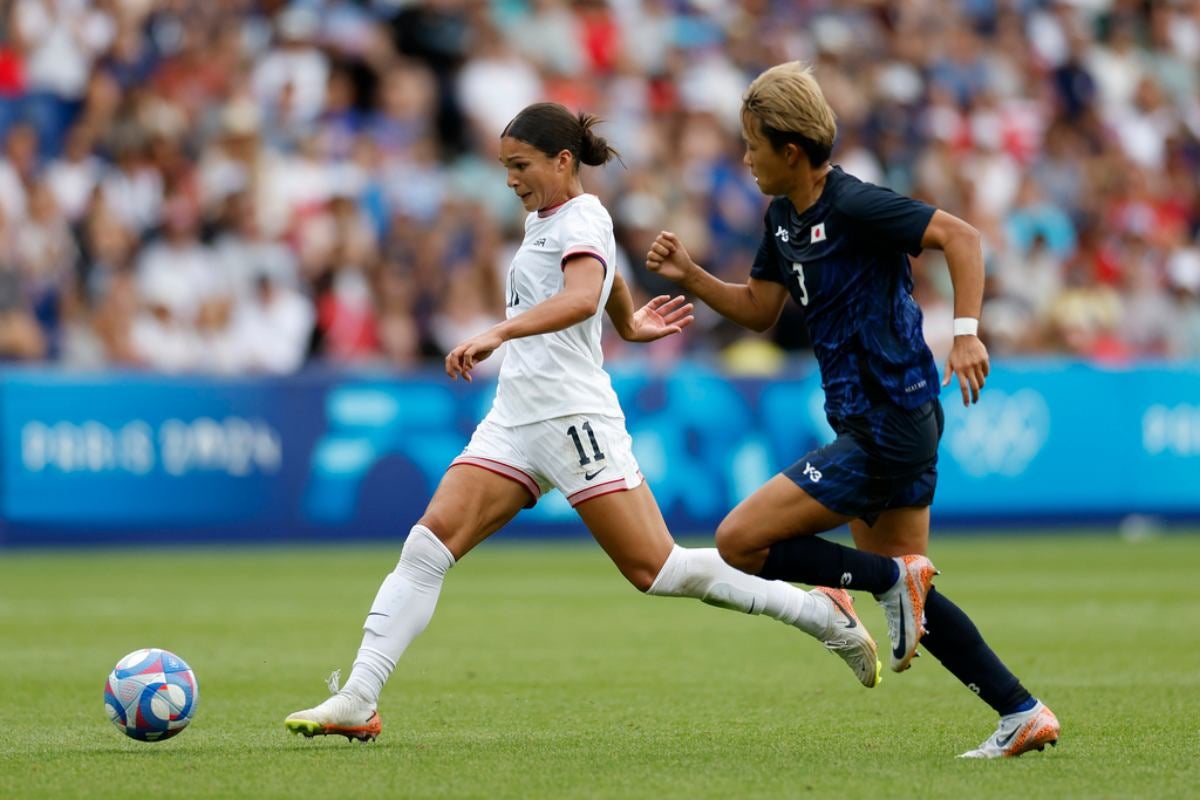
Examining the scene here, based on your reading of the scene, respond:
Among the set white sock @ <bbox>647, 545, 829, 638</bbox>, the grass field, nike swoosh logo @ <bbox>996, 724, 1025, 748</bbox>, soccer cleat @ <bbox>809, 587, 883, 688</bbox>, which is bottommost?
the grass field

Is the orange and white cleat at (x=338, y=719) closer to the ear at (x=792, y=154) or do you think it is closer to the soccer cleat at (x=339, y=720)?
the soccer cleat at (x=339, y=720)

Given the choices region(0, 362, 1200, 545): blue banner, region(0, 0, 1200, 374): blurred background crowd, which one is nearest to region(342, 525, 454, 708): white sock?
region(0, 362, 1200, 545): blue banner

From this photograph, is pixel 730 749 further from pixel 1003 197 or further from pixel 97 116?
pixel 1003 197

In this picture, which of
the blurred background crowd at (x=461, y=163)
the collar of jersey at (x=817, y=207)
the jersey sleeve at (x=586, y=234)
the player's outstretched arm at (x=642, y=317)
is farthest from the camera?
the blurred background crowd at (x=461, y=163)

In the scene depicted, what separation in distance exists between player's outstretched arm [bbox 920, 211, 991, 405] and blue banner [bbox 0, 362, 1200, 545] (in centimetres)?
1098

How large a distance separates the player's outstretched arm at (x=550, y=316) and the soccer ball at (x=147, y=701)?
1.54 metres

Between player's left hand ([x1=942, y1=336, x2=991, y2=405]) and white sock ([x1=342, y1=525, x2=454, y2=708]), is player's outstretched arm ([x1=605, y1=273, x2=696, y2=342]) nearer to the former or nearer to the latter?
white sock ([x1=342, y1=525, x2=454, y2=708])

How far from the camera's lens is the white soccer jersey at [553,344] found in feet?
23.9

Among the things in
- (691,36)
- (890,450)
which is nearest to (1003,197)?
(691,36)

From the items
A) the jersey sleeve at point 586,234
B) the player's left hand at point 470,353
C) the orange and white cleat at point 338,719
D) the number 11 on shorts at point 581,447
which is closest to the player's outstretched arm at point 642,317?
the jersey sleeve at point 586,234

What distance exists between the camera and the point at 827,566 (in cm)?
692

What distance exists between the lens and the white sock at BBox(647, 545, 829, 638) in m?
7.28

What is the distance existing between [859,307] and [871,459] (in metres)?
0.53

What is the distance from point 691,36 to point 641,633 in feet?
40.6
